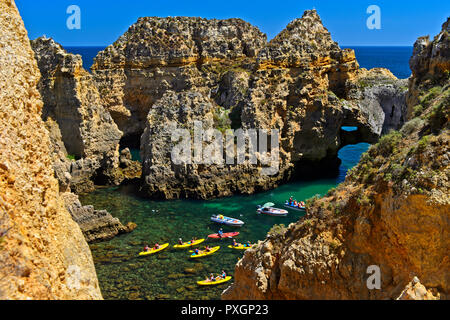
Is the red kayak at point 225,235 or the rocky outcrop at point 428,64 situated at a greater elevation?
the rocky outcrop at point 428,64

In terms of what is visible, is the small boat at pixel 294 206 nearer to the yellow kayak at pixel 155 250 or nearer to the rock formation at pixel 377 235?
the yellow kayak at pixel 155 250

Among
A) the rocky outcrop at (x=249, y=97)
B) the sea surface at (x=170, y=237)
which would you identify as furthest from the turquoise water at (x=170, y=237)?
the rocky outcrop at (x=249, y=97)

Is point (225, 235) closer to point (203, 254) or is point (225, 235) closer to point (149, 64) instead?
point (203, 254)

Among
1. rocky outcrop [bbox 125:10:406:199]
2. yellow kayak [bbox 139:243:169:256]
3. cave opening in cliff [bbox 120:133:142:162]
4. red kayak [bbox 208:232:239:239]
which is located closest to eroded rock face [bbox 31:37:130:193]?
rocky outcrop [bbox 125:10:406:199]

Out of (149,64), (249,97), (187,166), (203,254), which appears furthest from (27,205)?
(149,64)
